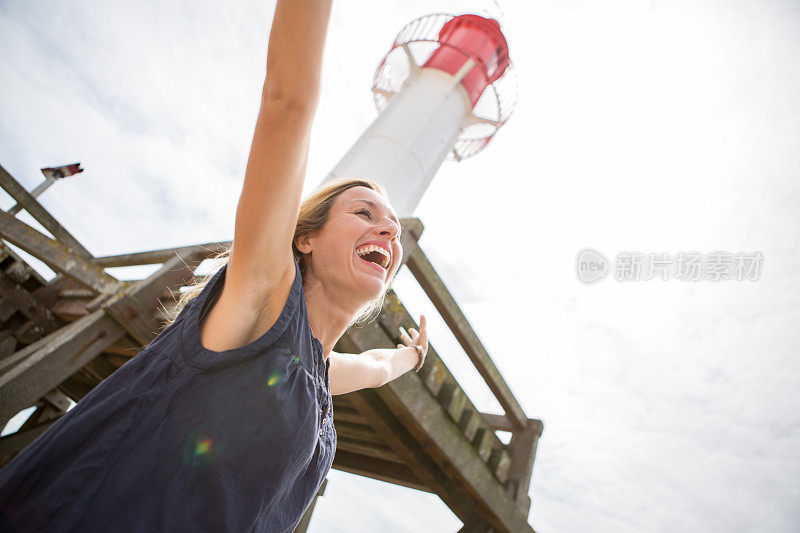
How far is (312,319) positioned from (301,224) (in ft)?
1.20

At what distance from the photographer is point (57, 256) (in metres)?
3.06

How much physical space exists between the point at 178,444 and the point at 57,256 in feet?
10.4

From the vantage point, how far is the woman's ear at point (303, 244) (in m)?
1.43

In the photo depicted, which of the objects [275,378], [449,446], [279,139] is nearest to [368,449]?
[449,446]

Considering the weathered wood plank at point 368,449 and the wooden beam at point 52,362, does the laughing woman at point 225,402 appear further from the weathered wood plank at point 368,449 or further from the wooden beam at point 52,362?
the weathered wood plank at point 368,449

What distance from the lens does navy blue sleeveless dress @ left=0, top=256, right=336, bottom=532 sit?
0.76 m

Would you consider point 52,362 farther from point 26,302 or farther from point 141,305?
point 26,302

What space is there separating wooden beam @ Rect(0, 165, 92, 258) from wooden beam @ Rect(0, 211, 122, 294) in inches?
34.2

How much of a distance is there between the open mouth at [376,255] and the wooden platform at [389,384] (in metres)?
0.79

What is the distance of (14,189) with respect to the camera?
13.3ft

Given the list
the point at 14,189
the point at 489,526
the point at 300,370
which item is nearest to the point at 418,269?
the point at 300,370

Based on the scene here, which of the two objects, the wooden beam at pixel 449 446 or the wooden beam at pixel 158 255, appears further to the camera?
the wooden beam at pixel 158 255

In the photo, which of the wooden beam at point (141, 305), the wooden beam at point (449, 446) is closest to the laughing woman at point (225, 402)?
the wooden beam at point (449, 446)

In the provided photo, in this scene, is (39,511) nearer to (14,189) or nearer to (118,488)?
(118,488)
